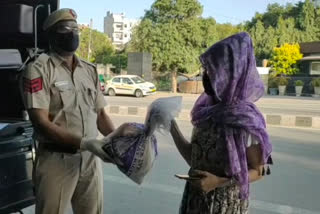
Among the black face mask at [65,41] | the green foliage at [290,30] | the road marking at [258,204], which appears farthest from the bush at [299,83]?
the black face mask at [65,41]

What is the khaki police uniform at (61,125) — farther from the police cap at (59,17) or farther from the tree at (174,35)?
the tree at (174,35)

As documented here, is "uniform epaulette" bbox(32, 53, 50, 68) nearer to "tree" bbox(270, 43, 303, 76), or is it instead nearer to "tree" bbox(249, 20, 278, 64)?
"tree" bbox(270, 43, 303, 76)

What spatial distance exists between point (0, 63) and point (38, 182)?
1514 millimetres

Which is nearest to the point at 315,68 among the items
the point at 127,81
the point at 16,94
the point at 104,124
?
the point at 127,81

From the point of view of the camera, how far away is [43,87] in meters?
2.23

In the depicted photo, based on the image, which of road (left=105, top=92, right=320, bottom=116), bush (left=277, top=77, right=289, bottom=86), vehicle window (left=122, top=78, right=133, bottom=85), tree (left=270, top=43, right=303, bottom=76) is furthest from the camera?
tree (left=270, top=43, right=303, bottom=76)

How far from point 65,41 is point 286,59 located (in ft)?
116

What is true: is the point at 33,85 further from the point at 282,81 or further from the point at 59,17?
the point at 282,81

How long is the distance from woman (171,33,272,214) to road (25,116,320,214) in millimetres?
1447

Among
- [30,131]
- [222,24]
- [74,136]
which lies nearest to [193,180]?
[74,136]

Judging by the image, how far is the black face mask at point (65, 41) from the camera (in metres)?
2.38

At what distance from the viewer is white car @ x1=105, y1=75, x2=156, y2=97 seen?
83.1 ft

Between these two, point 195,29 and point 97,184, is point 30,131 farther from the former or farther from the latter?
point 195,29

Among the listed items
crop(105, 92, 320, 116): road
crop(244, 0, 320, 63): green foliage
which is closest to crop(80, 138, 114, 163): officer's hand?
crop(105, 92, 320, 116): road
